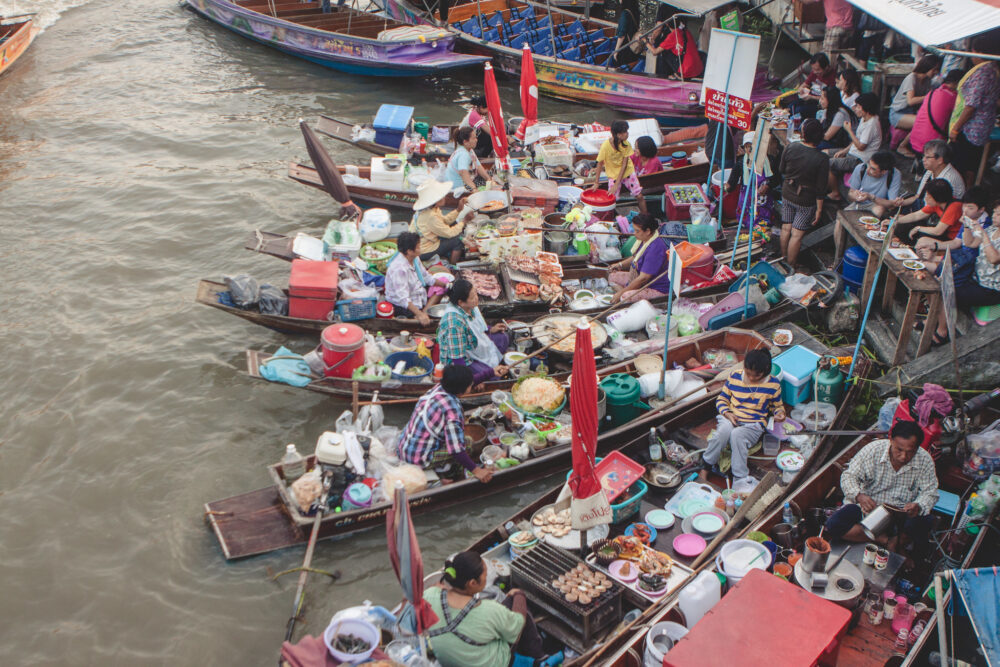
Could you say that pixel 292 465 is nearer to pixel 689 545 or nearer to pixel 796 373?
pixel 689 545

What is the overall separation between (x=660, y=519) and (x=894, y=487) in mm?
1819

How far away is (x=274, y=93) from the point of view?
680 inches

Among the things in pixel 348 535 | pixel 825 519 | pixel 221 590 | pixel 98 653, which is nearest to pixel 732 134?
pixel 825 519

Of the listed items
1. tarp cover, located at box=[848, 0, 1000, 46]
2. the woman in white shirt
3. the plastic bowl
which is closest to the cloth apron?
the plastic bowl

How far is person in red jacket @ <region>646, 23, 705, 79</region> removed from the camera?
14.3 metres

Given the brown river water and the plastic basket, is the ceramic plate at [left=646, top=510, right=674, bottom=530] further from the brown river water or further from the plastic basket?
the plastic basket

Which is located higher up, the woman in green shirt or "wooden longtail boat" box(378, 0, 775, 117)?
"wooden longtail boat" box(378, 0, 775, 117)

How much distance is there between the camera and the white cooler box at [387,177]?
11.6 meters

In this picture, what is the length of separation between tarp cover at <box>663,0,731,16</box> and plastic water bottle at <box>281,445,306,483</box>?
10.1 meters

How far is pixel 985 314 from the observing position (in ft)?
23.4

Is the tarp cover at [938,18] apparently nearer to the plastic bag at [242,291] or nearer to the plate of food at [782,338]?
the plate of food at [782,338]

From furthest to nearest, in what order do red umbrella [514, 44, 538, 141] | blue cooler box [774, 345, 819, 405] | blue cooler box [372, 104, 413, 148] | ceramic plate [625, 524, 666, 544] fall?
blue cooler box [372, 104, 413, 148]
red umbrella [514, 44, 538, 141]
blue cooler box [774, 345, 819, 405]
ceramic plate [625, 524, 666, 544]

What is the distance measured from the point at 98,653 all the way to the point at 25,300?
6.51m

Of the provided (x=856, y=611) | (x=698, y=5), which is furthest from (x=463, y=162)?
(x=856, y=611)
